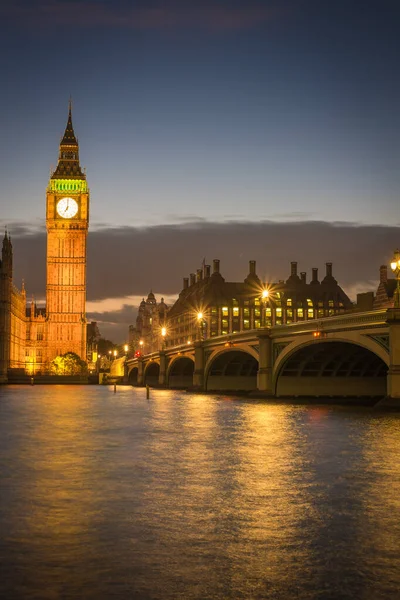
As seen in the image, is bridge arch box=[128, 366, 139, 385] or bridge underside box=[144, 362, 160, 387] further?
bridge arch box=[128, 366, 139, 385]

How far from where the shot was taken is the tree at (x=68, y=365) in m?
181

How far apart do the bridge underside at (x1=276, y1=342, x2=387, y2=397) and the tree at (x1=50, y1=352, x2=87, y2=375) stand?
117342 millimetres

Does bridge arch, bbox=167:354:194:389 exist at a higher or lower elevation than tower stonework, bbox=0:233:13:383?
lower

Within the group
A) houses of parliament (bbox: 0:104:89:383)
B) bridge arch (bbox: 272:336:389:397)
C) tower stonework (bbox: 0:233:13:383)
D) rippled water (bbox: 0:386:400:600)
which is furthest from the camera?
houses of parliament (bbox: 0:104:89:383)

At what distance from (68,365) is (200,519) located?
169 meters

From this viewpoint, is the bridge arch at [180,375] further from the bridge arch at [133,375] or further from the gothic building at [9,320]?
the gothic building at [9,320]

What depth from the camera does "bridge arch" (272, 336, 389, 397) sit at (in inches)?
2494

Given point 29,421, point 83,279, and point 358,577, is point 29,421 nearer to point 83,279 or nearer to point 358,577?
point 358,577

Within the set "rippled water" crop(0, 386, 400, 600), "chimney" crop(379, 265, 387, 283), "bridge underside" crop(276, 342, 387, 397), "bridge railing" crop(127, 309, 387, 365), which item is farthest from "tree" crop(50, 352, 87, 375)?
"rippled water" crop(0, 386, 400, 600)

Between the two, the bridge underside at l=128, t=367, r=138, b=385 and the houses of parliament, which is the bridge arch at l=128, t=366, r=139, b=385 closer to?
the bridge underside at l=128, t=367, r=138, b=385

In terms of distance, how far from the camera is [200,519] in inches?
588

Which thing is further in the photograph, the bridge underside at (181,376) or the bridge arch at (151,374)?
the bridge arch at (151,374)

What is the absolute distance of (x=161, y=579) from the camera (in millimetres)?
10891

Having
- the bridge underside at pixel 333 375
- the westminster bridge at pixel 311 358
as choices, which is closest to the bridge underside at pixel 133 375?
the westminster bridge at pixel 311 358
